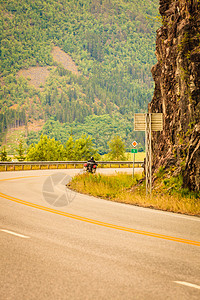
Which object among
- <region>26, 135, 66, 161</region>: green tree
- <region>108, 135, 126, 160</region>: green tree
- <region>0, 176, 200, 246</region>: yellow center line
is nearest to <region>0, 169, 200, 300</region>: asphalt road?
<region>0, 176, 200, 246</region>: yellow center line

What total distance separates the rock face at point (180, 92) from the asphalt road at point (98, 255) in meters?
3.73

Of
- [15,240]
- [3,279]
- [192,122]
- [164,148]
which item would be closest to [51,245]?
[15,240]

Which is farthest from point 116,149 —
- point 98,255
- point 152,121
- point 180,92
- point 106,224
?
point 98,255

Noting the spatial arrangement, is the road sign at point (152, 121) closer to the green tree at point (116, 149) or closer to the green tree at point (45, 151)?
the green tree at point (45, 151)

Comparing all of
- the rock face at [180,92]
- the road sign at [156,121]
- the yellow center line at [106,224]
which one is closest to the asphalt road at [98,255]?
the yellow center line at [106,224]

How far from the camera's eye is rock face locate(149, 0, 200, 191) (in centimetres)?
1686

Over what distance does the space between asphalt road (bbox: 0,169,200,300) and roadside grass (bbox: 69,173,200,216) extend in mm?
992

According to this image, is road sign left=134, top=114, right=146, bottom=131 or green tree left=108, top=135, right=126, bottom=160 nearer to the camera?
road sign left=134, top=114, right=146, bottom=131

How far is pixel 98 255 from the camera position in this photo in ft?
25.9

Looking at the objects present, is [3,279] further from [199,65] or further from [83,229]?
[199,65]

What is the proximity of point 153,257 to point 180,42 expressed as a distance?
1313cm

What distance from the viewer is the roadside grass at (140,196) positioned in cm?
1511

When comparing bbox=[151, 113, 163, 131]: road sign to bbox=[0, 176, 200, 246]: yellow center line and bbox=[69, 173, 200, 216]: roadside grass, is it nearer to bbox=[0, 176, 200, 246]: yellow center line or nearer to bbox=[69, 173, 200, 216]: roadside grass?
bbox=[69, 173, 200, 216]: roadside grass

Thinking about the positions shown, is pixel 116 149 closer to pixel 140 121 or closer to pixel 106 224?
pixel 140 121
